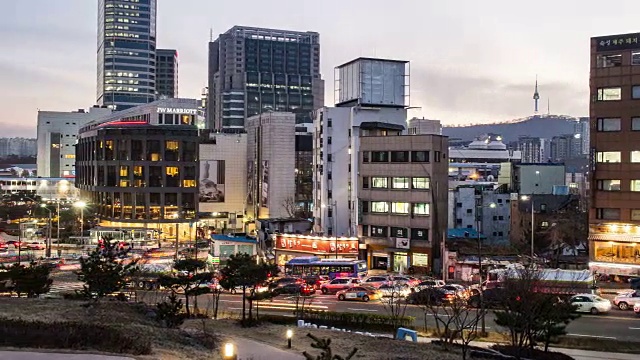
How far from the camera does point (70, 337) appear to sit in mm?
18875

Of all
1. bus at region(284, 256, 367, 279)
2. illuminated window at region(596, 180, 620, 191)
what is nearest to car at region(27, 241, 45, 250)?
bus at region(284, 256, 367, 279)

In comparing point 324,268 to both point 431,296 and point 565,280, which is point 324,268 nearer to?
point 431,296

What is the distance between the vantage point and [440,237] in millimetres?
55594

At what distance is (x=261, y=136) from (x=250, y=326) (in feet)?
260

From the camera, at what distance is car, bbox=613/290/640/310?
36.0 meters

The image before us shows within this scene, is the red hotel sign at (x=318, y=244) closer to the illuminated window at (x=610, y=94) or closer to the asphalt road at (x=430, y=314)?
the asphalt road at (x=430, y=314)

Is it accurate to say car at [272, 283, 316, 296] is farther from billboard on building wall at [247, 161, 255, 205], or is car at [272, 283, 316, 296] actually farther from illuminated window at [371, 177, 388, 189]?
billboard on building wall at [247, 161, 255, 205]

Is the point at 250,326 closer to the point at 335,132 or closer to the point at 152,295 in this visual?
the point at 152,295

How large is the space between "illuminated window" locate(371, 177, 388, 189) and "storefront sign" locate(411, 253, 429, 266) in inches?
272

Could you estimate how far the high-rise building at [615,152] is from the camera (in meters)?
49.6

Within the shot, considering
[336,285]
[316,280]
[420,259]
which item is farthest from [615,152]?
[316,280]

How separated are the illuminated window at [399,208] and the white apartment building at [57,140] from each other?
461 feet

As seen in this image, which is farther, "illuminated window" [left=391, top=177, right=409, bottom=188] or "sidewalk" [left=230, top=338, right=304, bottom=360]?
"illuminated window" [left=391, top=177, right=409, bottom=188]

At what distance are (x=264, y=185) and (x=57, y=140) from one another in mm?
101981
